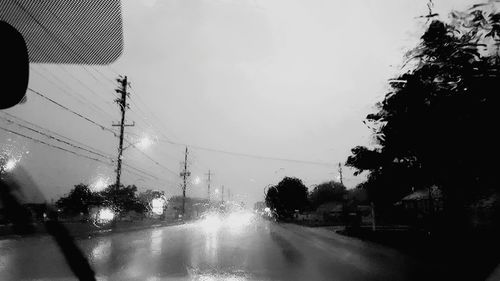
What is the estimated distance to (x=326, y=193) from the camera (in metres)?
106

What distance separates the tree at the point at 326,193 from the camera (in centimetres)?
10204

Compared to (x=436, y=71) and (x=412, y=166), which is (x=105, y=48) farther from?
(x=412, y=166)

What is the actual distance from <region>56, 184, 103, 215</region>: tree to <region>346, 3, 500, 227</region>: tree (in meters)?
71.8

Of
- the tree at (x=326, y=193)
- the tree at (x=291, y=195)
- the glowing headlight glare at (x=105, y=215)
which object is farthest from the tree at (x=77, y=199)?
the tree at (x=326, y=193)

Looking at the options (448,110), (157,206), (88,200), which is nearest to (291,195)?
(157,206)

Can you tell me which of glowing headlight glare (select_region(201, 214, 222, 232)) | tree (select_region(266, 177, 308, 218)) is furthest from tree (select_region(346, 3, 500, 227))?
tree (select_region(266, 177, 308, 218))

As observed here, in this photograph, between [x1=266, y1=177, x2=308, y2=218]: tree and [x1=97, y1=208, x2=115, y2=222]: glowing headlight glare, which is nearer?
[x1=97, y1=208, x2=115, y2=222]: glowing headlight glare

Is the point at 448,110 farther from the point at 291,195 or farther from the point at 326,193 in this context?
the point at 326,193

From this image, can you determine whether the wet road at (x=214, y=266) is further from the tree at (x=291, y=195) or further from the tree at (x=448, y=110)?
the tree at (x=291, y=195)

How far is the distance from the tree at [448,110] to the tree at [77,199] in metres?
71.8

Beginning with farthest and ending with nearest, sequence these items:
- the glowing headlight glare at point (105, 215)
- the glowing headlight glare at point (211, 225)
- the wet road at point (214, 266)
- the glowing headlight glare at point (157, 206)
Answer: the glowing headlight glare at point (157, 206) < the glowing headlight glare at point (211, 225) < the glowing headlight glare at point (105, 215) < the wet road at point (214, 266)

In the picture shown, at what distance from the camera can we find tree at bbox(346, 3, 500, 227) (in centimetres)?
1243

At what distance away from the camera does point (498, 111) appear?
12180 mm

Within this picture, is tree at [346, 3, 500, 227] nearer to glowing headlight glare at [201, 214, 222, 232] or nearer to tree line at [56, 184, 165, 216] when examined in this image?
glowing headlight glare at [201, 214, 222, 232]
